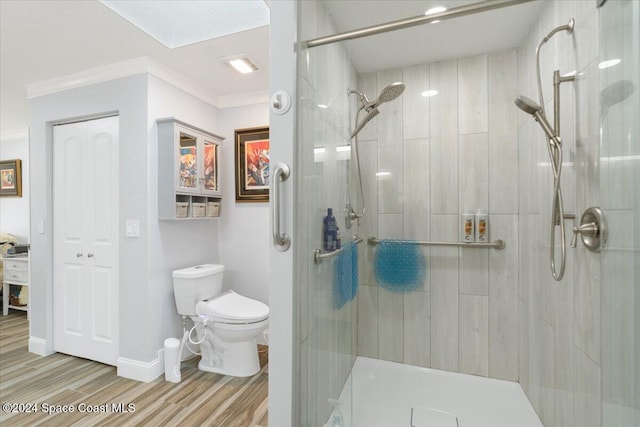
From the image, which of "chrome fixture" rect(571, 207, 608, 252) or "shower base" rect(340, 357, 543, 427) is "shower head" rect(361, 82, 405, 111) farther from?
"shower base" rect(340, 357, 543, 427)

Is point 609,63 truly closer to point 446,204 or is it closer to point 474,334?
point 446,204

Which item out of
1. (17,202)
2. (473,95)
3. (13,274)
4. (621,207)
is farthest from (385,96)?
(17,202)

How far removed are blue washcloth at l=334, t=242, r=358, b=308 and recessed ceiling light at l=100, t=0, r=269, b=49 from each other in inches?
56.7

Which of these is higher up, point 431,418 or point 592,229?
point 592,229

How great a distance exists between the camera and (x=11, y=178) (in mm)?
4230

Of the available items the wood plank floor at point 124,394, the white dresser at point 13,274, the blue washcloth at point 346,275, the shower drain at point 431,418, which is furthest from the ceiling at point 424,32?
the white dresser at point 13,274

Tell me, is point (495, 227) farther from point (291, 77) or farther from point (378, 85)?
point (291, 77)

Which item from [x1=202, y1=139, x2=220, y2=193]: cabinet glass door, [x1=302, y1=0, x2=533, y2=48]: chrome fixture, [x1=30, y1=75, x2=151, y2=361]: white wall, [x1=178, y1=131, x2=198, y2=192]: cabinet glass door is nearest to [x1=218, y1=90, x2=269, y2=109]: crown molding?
[x1=202, y1=139, x2=220, y2=193]: cabinet glass door

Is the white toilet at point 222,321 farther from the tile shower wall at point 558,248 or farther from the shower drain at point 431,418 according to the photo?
the tile shower wall at point 558,248

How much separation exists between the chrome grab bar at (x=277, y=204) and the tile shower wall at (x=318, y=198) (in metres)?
0.04

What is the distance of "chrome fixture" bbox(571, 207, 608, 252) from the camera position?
93 cm

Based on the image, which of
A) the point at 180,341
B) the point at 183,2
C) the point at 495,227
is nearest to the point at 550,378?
the point at 495,227

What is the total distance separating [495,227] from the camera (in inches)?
74.4

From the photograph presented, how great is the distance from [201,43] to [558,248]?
91.7 inches
